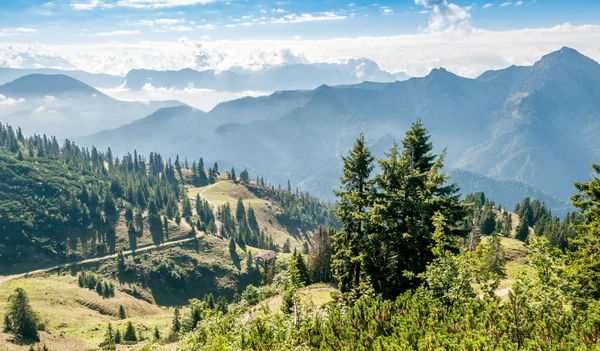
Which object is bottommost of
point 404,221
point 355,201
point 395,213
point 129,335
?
point 129,335

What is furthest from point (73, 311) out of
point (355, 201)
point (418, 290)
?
point (418, 290)

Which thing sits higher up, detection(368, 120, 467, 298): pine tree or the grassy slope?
detection(368, 120, 467, 298): pine tree

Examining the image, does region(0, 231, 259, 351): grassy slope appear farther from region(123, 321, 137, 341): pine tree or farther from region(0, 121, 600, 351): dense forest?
region(0, 121, 600, 351): dense forest

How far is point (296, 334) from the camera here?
21.4 m

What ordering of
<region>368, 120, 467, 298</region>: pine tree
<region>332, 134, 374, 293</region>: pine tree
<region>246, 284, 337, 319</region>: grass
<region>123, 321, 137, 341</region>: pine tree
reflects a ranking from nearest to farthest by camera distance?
<region>368, 120, 467, 298</region>: pine tree, <region>332, 134, 374, 293</region>: pine tree, <region>246, 284, 337, 319</region>: grass, <region>123, 321, 137, 341</region>: pine tree

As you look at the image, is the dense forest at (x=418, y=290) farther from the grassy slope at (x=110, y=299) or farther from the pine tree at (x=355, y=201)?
the grassy slope at (x=110, y=299)

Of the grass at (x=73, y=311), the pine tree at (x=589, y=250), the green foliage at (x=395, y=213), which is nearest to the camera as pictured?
the pine tree at (x=589, y=250)

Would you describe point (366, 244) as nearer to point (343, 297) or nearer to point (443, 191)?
point (343, 297)

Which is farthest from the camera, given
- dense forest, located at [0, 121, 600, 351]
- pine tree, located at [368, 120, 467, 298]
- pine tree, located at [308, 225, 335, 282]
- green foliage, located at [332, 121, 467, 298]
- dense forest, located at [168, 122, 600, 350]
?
pine tree, located at [308, 225, 335, 282]

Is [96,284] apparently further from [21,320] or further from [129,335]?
[129,335]

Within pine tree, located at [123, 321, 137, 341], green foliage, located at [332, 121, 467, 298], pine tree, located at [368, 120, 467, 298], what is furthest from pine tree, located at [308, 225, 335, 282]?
pine tree, located at [123, 321, 137, 341]

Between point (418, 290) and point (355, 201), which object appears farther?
point (355, 201)

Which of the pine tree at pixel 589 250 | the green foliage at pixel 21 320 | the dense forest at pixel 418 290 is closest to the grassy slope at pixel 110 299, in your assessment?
the green foliage at pixel 21 320

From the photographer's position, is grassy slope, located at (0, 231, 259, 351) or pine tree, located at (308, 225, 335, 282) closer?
pine tree, located at (308, 225, 335, 282)
